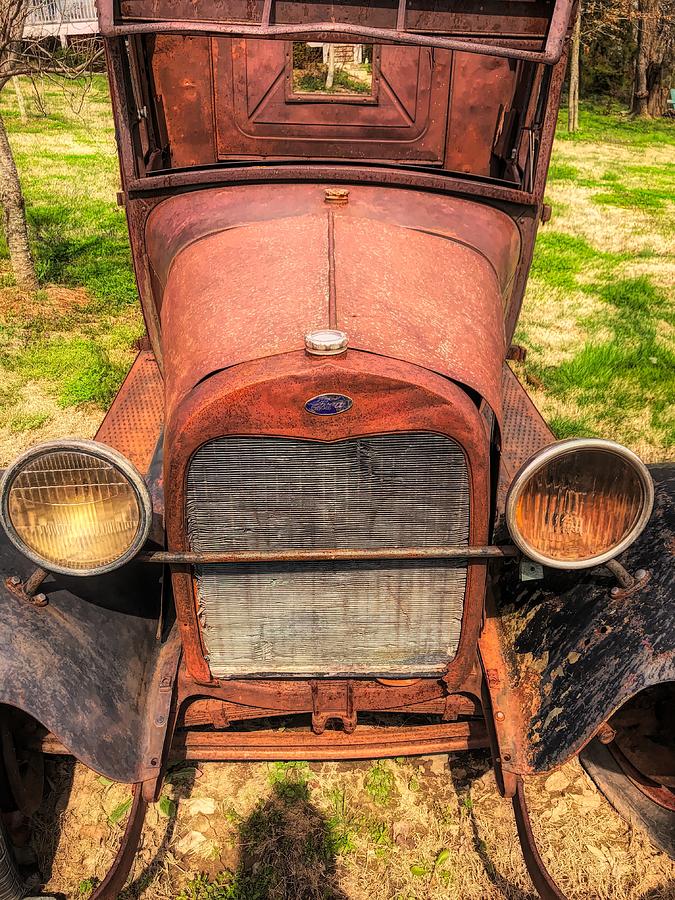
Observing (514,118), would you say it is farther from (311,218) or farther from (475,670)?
(475,670)

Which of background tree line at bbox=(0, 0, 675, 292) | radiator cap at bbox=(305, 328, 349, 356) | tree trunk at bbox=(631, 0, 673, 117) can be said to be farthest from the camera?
tree trunk at bbox=(631, 0, 673, 117)

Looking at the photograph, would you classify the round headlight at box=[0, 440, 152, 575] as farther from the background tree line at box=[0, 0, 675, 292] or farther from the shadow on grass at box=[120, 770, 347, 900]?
the background tree line at box=[0, 0, 675, 292]

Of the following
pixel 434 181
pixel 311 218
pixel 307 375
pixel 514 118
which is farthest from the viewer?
pixel 514 118

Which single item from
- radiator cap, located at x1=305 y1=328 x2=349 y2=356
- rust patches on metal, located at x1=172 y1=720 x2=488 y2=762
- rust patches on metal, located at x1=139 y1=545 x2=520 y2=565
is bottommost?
rust patches on metal, located at x1=172 y1=720 x2=488 y2=762

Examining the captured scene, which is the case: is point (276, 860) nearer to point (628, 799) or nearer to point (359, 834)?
point (359, 834)

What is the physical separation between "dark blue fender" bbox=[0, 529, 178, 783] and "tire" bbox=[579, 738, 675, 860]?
5.41ft

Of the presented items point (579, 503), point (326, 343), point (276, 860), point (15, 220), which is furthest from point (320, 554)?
point (15, 220)

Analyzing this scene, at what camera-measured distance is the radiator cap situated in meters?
1.82

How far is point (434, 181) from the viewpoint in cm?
293

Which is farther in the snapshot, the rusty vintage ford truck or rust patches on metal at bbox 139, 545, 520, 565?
rust patches on metal at bbox 139, 545, 520, 565

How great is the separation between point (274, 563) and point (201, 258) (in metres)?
1.14

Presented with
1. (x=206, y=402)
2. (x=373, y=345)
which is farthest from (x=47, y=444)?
(x=373, y=345)

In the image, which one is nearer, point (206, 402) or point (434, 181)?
point (206, 402)

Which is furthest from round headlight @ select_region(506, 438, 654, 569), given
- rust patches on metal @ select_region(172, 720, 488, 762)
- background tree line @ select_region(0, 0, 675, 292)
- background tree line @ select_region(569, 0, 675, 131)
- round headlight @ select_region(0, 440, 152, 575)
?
background tree line @ select_region(569, 0, 675, 131)
